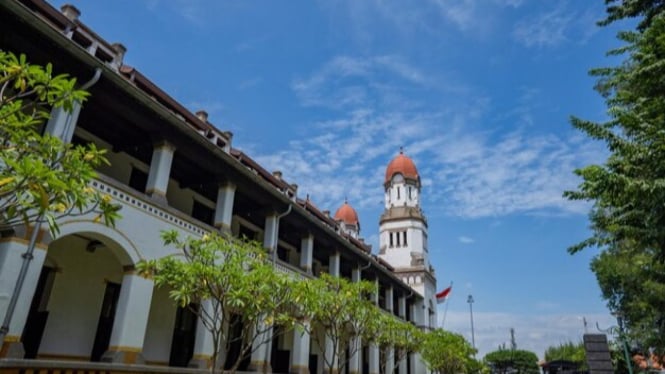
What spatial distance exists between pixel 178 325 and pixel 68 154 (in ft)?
39.3

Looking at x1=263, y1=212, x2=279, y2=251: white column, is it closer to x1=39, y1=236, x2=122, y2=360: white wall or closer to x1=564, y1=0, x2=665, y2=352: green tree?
x1=39, y1=236, x2=122, y2=360: white wall

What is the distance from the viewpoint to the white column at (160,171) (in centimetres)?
1116

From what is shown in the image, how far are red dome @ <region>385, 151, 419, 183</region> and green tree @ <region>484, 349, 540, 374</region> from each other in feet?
140

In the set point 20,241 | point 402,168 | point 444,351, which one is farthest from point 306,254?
point 402,168

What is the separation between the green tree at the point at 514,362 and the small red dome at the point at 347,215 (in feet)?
134

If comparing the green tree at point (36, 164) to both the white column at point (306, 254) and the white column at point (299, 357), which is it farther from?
the white column at point (306, 254)

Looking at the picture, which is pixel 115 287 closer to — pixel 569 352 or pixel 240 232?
pixel 240 232

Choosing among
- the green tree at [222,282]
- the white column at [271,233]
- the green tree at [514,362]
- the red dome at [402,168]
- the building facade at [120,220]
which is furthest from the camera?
the green tree at [514,362]

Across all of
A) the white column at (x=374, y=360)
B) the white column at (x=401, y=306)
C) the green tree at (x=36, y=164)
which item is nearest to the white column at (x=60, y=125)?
the green tree at (x=36, y=164)

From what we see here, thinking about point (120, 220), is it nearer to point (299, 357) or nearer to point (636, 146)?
point (299, 357)

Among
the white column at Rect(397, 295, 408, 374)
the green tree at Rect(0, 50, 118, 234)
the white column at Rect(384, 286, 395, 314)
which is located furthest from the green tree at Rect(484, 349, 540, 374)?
the green tree at Rect(0, 50, 118, 234)

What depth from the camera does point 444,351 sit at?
70.8 feet

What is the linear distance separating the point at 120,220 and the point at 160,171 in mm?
1798

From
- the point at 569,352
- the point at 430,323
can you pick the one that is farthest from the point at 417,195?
the point at 569,352
